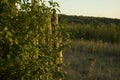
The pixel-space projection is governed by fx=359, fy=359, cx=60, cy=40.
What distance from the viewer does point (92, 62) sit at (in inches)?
550

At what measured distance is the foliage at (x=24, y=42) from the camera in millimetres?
4914

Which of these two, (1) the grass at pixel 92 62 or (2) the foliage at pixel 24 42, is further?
(1) the grass at pixel 92 62

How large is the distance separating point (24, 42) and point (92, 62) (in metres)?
→ 9.15

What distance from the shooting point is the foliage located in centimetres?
491

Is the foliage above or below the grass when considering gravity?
above

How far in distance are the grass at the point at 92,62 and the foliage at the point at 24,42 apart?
5.25 meters

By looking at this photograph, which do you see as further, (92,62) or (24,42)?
(92,62)

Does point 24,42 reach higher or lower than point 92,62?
higher

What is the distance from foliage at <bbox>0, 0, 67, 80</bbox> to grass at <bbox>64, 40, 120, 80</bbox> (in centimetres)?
525

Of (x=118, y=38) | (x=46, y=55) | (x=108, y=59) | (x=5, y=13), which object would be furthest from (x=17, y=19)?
(x=118, y=38)

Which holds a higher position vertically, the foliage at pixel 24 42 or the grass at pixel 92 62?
the foliage at pixel 24 42

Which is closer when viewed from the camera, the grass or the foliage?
the foliage

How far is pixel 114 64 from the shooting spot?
552 inches

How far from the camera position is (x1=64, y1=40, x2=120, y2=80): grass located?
1120cm
